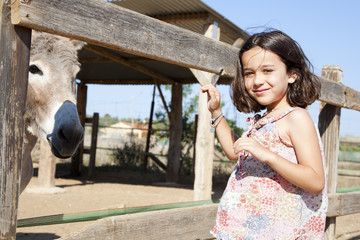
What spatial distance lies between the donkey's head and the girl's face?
1.24m

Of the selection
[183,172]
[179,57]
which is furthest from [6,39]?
[183,172]

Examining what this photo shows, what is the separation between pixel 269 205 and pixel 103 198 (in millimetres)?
6087

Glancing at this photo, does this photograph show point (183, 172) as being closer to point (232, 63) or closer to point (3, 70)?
point (232, 63)

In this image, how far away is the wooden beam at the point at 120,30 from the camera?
1306 millimetres

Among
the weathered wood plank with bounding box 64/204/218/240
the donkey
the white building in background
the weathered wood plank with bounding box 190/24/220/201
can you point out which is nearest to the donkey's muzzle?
the donkey

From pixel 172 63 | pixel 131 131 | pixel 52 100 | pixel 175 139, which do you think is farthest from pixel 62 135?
pixel 131 131

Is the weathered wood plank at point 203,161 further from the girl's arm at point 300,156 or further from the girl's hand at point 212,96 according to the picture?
the girl's arm at point 300,156

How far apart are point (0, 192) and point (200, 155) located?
12.9 ft

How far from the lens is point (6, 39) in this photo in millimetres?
1259

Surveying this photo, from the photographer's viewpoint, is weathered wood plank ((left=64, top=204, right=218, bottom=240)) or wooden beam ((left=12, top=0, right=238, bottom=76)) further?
weathered wood plank ((left=64, top=204, right=218, bottom=240))

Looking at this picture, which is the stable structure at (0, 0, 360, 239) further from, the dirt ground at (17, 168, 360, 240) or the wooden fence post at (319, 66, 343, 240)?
the dirt ground at (17, 168, 360, 240)

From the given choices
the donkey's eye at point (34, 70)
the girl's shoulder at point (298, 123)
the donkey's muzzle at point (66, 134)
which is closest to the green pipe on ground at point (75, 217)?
the donkey's muzzle at point (66, 134)

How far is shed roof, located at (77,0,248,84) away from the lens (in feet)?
20.4

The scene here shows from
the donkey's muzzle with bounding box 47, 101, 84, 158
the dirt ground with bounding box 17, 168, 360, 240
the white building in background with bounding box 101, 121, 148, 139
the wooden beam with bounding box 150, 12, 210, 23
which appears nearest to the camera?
the donkey's muzzle with bounding box 47, 101, 84, 158
